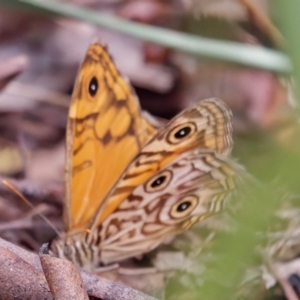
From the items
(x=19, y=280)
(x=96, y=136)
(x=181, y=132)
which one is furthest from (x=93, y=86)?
(x=19, y=280)

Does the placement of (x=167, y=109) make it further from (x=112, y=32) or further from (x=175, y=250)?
(x=175, y=250)

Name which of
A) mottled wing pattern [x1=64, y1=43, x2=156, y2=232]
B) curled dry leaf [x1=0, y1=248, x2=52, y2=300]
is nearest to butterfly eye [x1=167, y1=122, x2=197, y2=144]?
mottled wing pattern [x1=64, y1=43, x2=156, y2=232]

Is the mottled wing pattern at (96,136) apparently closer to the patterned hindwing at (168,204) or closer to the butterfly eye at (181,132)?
the patterned hindwing at (168,204)

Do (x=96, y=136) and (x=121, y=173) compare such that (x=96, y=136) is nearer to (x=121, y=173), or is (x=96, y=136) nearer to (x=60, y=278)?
(x=121, y=173)

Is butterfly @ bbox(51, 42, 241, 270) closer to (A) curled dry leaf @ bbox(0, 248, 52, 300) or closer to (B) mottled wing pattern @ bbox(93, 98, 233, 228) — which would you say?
(B) mottled wing pattern @ bbox(93, 98, 233, 228)

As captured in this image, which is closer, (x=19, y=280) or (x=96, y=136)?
(x=19, y=280)

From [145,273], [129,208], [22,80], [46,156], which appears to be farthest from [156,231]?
[22,80]
